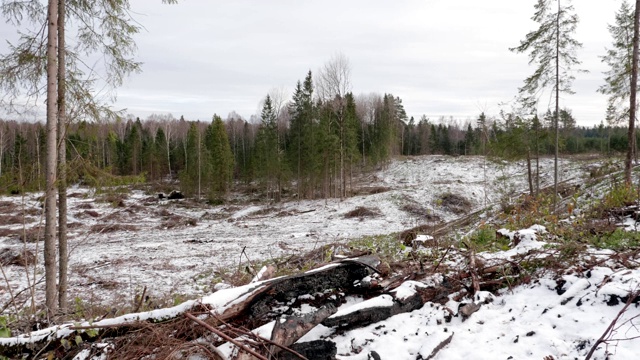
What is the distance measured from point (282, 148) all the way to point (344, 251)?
36126mm

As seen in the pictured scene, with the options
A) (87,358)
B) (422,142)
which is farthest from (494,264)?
(422,142)

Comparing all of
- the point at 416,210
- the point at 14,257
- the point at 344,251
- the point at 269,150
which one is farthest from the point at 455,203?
the point at 14,257

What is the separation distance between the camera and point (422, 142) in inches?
2699

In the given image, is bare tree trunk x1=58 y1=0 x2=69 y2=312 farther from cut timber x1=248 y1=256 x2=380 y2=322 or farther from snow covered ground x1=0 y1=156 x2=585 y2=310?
cut timber x1=248 y1=256 x2=380 y2=322

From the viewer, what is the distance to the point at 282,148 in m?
41.2

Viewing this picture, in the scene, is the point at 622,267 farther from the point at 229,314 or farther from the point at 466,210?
the point at 466,210

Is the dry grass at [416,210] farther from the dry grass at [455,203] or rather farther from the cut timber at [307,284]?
the cut timber at [307,284]

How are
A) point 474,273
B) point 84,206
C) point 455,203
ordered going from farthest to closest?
1. point 84,206
2. point 455,203
3. point 474,273

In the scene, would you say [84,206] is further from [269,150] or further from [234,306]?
[234,306]

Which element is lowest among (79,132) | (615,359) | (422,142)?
(615,359)

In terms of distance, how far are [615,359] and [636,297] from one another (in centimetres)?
80

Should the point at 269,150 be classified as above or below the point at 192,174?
above

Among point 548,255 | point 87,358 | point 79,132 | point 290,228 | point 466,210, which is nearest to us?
point 87,358

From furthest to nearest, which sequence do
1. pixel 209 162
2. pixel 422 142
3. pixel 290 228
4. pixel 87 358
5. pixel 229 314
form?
pixel 422 142, pixel 209 162, pixel 290 228, pixel 229 314, pixel 87 358
